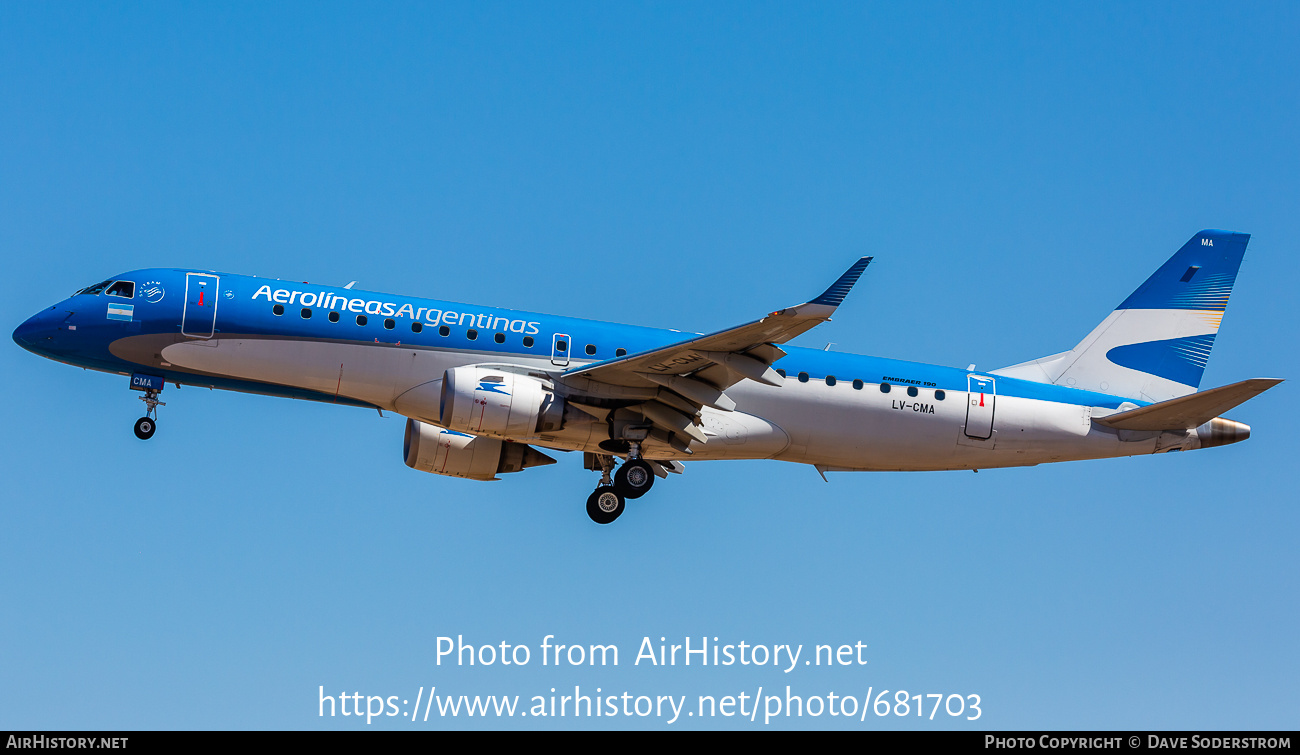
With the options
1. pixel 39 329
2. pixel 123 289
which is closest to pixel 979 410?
pixel 123 289

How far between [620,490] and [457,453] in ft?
13.8

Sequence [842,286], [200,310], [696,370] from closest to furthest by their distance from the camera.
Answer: [842,286]
[696,370]
[200,310]

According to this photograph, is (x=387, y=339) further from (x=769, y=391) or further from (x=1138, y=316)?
(x=1138, y=316)

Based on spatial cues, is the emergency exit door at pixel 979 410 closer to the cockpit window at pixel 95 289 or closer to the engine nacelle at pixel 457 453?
the engine nacelle at pixel 457 453

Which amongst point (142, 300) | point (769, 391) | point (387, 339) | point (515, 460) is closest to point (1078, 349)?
point (769, 391)

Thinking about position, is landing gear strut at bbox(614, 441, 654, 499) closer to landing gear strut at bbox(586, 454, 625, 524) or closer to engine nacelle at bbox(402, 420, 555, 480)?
landing gear strut at bbox(586, 454, 625, 524)

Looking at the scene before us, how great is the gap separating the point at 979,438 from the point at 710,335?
26.7 feet

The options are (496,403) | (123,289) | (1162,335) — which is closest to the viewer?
(496,403)

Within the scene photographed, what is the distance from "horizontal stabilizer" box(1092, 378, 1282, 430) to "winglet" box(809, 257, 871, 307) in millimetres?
8881

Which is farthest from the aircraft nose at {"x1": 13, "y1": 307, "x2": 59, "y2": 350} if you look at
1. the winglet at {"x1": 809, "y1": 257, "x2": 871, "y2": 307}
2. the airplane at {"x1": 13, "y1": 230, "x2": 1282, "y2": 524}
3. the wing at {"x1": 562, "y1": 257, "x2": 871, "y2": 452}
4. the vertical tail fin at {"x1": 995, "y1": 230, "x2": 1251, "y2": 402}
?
the vertical tail fin at {"x1": 995, "y1": 230, "x2": 1251, "y2": 402}

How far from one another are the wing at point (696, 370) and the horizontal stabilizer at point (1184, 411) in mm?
8335

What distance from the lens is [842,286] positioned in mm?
23328

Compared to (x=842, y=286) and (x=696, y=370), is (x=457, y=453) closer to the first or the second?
(x=696, y=370)

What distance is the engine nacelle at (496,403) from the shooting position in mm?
25984
